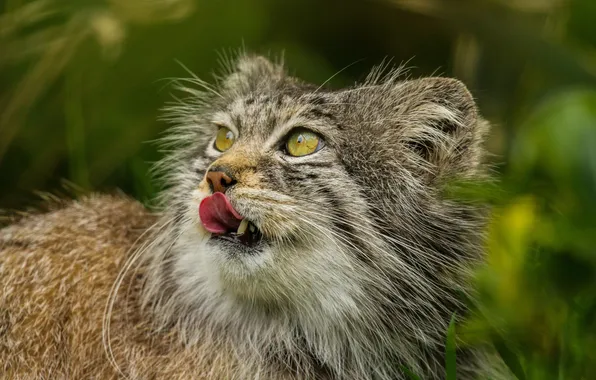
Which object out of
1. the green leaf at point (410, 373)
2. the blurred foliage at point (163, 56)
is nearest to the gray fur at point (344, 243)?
the green leaf at point (410, 373)

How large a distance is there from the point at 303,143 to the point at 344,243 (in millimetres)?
461

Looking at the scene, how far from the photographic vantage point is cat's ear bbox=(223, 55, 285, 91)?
13.3 feet

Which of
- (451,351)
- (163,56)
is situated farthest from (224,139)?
(163,56)

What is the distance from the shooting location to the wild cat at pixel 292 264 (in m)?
3.16

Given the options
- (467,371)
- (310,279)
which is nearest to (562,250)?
(310,279)

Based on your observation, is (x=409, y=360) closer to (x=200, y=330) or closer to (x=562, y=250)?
(x=200, y=330)

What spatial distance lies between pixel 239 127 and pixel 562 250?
7.26 ft

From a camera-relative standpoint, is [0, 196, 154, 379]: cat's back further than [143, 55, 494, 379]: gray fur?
Yes

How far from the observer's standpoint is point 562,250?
154 centimetres

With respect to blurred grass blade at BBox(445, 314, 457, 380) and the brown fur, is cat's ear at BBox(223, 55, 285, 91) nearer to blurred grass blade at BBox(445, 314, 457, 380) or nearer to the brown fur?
the brown fur

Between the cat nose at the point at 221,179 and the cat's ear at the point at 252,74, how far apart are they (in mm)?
925

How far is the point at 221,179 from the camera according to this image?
314 cm

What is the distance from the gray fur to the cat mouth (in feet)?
0.14

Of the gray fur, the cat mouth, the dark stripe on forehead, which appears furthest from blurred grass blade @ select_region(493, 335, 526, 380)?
the dark stripe on forehead
